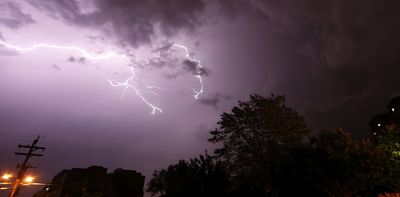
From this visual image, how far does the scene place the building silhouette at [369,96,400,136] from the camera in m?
79.6

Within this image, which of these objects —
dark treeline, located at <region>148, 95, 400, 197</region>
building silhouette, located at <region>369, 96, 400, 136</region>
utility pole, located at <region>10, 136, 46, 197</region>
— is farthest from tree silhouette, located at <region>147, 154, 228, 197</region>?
building silhouette, located at <region>369, 96, 400, 136</region>

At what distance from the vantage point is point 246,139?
88.7 ft

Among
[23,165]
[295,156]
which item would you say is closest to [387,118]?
[295,156]

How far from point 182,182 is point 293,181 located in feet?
40.0

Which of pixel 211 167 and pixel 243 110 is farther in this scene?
pixel 211 167

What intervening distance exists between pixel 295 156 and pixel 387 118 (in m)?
75.2

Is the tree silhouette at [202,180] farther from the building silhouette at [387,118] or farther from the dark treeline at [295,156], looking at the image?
the building silhouette at [387,118]

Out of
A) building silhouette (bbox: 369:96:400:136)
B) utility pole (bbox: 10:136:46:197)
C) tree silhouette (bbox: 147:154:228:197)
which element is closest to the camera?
utility pole (bbox: 10:136:46:197)

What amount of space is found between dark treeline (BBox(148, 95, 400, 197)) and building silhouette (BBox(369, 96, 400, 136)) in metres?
58.8

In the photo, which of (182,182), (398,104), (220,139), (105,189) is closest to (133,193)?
(105,189)

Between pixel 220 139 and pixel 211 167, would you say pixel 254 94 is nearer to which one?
pixel 220 139

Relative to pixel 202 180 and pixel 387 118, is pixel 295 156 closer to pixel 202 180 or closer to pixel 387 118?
pixel 202 180

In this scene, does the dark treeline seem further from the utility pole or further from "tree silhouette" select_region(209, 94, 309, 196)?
the utility pole

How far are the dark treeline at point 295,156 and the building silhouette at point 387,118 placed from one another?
2314 inches
